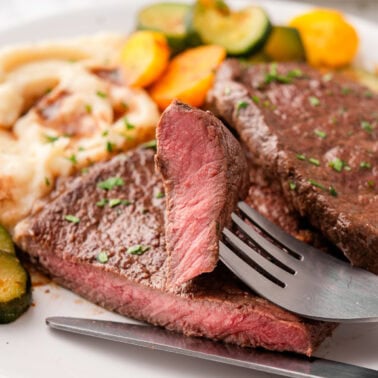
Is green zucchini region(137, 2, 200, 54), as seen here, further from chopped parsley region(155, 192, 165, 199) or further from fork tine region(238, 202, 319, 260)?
fork tine region(238, 202, 319, 260)

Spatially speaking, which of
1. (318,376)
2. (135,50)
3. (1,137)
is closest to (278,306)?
(318,376)

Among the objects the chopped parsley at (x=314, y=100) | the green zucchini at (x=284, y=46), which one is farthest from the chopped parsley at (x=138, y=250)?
the green zucchini at (x=284, y=46)

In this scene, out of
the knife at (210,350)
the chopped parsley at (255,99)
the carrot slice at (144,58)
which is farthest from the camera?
the carrot slice at (144,58)

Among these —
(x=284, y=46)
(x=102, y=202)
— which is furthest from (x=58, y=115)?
(x=284, y=46)

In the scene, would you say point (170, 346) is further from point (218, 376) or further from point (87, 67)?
point (87, 67)

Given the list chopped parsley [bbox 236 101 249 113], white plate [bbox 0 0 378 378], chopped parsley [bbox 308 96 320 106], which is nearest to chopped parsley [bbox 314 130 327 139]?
chopped parsley [bbox 308 96 320 106]

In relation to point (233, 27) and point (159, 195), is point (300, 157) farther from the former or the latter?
point (233, 27)

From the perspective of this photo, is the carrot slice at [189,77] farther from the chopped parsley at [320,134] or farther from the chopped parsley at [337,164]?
the chopped parsley at [337,164]
